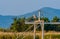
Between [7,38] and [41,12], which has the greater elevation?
[41,12]

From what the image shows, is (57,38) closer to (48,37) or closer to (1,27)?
(48,37)

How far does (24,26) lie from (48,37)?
3.84m

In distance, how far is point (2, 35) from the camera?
8.61 m

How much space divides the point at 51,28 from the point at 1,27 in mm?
2481

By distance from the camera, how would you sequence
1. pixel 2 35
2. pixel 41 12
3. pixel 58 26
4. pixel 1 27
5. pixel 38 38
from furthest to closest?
1. pixel 58 26
2. pixel 1 27
3. pixel 2 35
4. pixel 38 38
5. pixel 41 12

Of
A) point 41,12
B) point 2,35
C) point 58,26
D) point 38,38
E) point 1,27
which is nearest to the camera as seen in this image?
point 41,12

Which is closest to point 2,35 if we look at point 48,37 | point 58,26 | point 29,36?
point 29,36

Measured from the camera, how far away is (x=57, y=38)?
832cm

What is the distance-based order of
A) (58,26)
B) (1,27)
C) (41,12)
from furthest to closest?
(58,26)
(1,27)
(41,12)

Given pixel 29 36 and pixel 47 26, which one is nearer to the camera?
pixel 29 36

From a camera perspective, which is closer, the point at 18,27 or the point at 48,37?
the point at 48,37

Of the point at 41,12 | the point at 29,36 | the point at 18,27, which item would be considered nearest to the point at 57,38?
the point at 29,36

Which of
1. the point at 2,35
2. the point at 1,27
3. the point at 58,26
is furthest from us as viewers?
the point at 58,26

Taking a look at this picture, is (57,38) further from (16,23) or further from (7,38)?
(16,23)
